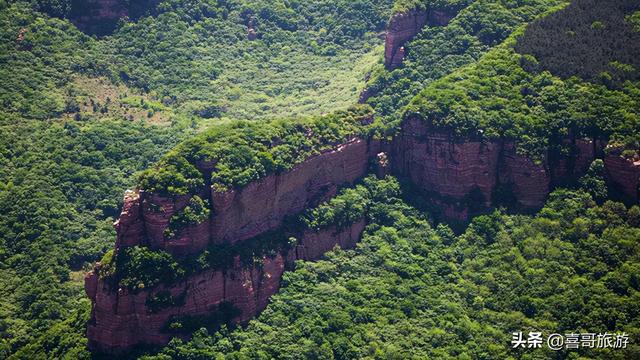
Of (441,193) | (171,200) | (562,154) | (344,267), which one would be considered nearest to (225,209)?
(171,200)

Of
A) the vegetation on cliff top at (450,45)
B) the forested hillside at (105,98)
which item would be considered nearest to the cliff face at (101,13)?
the forested hillside at (105,98)

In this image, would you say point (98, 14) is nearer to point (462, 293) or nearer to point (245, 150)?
point (245, 150)

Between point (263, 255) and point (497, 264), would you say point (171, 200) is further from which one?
point (497, 264)

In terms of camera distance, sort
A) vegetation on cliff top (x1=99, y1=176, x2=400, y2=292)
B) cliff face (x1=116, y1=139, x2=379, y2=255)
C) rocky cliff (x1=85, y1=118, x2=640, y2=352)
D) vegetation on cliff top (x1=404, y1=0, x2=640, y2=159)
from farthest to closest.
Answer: vegetation on cliff top (x1=404, y1=0, x2=640, y2=159)
cliff face (x1=116, y1=139, x2=379, y2=255)
rocky cliff (x1=85, y1=118, x2=640, y2=352)
vegetation on cliff top (x1=99, y1=176, x2=400, y2=292)

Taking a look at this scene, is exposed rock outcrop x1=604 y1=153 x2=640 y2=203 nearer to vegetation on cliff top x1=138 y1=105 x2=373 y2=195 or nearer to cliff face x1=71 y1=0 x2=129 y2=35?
vegetation on cliff top x1=138 y1=105 x2=373 y2=195

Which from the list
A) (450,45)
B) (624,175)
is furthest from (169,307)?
(450,45)

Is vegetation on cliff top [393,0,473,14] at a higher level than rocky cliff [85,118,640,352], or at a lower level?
higher

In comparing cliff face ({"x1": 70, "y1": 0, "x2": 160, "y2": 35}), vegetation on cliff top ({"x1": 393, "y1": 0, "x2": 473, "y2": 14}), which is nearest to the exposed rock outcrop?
vegetation on cliff top ({"x1": 393, "y1": 0, "x2": 473, "y2": 14})
